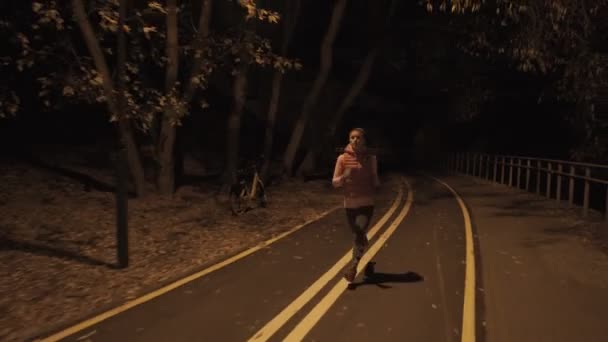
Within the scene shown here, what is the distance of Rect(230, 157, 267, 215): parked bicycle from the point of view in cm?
1352

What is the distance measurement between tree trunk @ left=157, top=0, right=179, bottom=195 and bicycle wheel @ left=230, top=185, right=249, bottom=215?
2164mm

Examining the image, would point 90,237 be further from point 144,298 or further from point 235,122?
point 235,122

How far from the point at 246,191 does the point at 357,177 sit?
7.46 meters

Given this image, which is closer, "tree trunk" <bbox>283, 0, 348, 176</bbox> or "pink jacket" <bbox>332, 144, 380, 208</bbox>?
"pink jacket" <bbox>332, 144, 380, 208</bbox>

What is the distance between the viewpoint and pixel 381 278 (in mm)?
7453

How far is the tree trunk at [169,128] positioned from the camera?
42.8ft

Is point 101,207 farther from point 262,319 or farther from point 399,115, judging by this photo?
point 399,115

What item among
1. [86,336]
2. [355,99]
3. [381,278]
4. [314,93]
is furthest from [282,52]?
[86,336]

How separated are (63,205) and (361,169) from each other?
8745 mm

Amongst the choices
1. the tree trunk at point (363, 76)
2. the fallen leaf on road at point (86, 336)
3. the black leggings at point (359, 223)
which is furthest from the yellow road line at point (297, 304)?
the tree trunk at point (363, 76)

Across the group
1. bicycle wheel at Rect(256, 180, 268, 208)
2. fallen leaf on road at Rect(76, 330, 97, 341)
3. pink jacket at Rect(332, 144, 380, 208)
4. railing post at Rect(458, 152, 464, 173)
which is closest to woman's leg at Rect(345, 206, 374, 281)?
pink jacket at Rect(332, 144, 380, 208)

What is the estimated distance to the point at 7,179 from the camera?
46.5ft

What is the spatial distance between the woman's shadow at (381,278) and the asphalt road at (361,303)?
1 cm

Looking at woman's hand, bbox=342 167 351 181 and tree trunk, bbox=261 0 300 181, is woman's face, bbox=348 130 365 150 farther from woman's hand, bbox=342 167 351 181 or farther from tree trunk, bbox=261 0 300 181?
tree trunk, bbox=261 0 300 181
